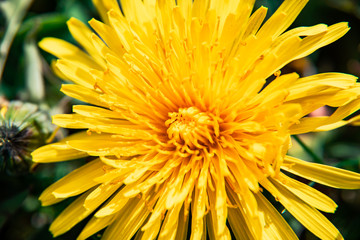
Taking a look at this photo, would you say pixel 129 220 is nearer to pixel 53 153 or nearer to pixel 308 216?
pixel 53 153

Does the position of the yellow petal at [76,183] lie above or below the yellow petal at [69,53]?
below

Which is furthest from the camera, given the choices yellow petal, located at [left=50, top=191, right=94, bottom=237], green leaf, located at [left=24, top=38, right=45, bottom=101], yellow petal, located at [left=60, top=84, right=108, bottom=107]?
green leaf, located at [left=24, top=38, right=45, bottom=101]

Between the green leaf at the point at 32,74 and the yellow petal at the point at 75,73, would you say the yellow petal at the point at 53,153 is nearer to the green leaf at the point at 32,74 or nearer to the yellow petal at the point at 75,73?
the yellow petal at the point at 75,73

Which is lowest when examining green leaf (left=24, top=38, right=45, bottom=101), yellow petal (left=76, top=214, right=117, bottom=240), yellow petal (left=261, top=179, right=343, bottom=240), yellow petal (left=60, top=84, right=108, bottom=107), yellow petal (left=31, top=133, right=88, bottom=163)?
yellow petal (left=261, top=179, right=343, bottom=240)

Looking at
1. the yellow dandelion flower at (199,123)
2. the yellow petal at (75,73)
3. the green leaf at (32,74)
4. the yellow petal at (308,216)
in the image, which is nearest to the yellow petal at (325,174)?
the yellow dandelion flower at (199,123)

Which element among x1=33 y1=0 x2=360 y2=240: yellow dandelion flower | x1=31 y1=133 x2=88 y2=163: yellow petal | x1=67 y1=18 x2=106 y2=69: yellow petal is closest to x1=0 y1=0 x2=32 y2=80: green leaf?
x1=67 y1=18 x2=106 y2=69: yellow petal

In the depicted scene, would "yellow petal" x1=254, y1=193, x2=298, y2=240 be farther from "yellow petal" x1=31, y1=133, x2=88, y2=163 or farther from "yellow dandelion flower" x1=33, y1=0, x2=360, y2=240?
"yellow petal" x1=31, y1=133, x2=88, y2=163

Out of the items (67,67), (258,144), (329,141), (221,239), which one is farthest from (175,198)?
(329,141)
